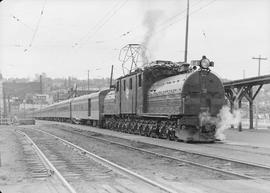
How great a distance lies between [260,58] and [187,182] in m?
49.2

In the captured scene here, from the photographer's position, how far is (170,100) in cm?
2095

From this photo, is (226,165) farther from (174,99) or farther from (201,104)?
(174,99)

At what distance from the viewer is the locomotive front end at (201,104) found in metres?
19.9

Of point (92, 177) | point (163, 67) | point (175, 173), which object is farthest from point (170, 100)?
point (92, 177)

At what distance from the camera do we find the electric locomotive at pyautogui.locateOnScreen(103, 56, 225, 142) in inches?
786

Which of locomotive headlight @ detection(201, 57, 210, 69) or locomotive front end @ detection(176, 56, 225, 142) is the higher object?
locomotive headlight @ detection(201, 57, 210, 69)

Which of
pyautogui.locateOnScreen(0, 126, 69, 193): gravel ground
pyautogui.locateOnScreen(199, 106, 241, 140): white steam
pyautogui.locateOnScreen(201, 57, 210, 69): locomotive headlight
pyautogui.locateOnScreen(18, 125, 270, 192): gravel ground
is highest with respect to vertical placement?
pyautogui.locateOnScreen(201, 57, 210, 69): locomotive headlight

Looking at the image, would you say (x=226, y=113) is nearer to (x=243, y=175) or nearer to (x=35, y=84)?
(x=243, y=175)

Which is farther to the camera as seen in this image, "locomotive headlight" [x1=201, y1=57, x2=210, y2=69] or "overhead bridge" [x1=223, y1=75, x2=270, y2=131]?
"overhead bridge" [x1=223, y1=75, x2=270, y2=131]

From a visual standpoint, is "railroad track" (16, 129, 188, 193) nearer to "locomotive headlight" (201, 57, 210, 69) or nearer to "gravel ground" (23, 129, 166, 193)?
"gravel ground" (23, 129, 166, 193)

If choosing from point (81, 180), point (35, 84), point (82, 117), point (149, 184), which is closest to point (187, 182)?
point (149, 184)

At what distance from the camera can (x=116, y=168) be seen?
38.2ft

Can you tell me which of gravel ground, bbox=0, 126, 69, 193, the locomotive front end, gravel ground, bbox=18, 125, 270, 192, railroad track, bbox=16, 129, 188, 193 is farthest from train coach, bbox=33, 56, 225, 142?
gravel ground, bbox=0, 126, 69, 193

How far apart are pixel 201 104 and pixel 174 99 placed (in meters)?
1.30
